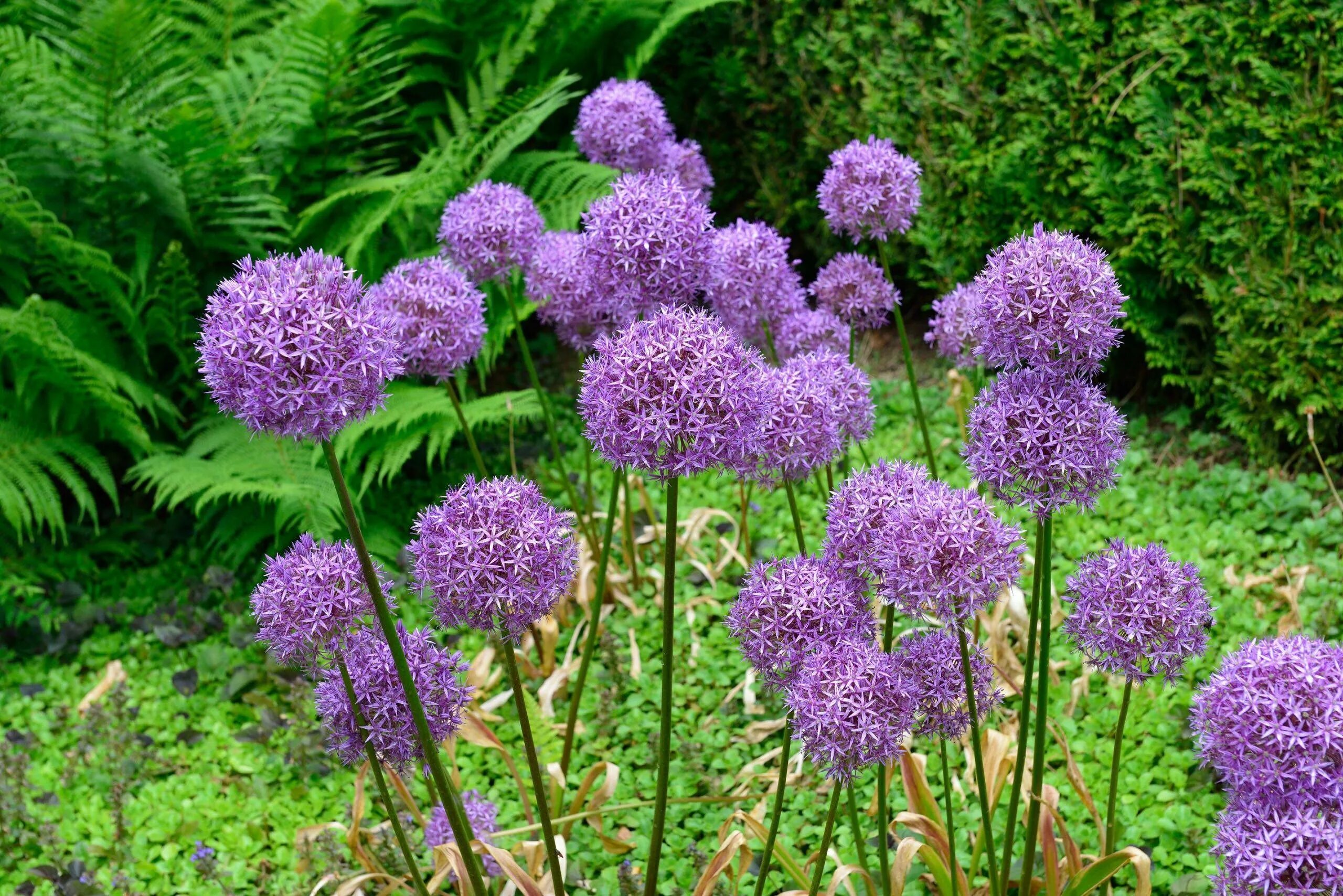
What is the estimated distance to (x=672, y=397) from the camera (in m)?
1.84

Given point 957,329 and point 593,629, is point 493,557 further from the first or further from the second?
point 957,329

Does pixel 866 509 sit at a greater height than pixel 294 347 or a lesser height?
lesser

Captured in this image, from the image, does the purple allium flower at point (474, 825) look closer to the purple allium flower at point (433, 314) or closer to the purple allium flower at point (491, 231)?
the purple allium flower at point (433, 314)

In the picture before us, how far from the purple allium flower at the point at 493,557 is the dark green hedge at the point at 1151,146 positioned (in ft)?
11.9

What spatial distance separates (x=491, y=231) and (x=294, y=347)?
146 cm

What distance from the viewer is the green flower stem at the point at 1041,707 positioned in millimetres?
1980

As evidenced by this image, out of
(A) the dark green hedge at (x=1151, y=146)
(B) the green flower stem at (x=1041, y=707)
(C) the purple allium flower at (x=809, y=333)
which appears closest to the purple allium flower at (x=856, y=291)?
(C) the purple allium flower at (x=809, y=333)

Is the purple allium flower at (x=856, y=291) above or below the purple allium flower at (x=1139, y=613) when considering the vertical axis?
above

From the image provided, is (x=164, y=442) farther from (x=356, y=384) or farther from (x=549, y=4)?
(x=356, y=384)

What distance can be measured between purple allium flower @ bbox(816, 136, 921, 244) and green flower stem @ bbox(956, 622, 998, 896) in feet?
4.31

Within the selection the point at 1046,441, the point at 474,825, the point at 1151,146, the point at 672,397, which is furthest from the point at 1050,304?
the point at 1151,146

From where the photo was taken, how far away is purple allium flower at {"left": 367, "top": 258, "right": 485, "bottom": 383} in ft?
9.23

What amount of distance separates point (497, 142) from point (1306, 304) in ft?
11.6

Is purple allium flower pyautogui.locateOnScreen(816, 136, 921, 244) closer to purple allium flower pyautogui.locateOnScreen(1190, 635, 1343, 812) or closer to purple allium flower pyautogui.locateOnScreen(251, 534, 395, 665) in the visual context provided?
purple allium flower pyautogui.locateOnScreen(1190, 635, 1343, 812)
